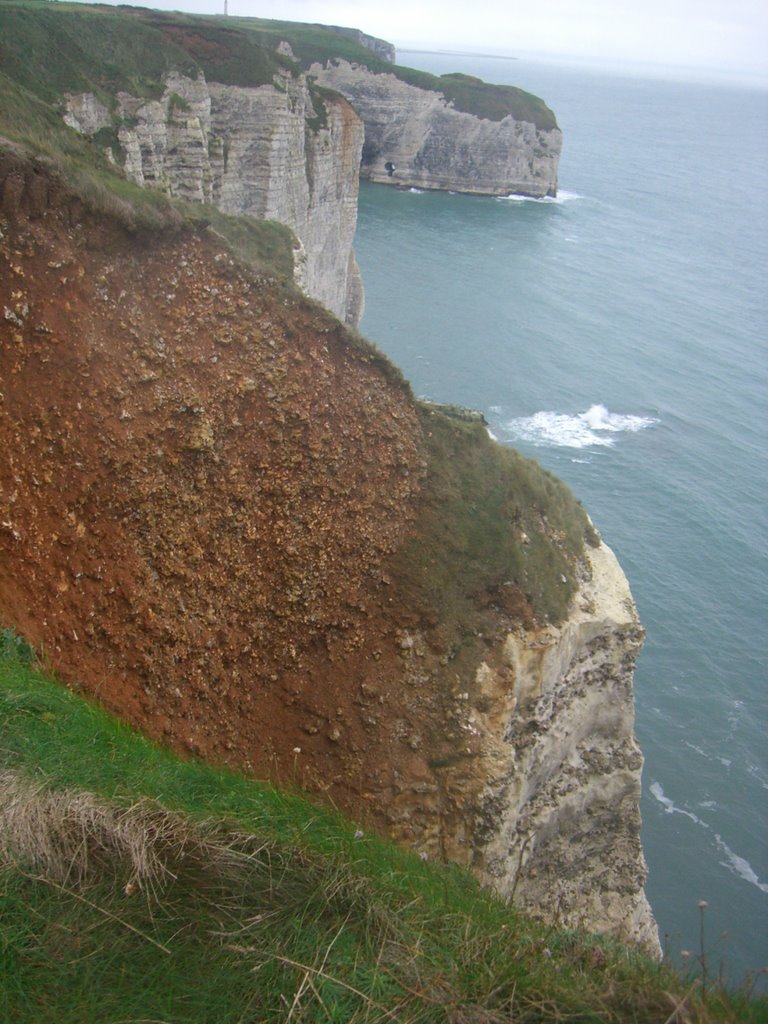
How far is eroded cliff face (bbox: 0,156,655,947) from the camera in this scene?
1351 centimetres

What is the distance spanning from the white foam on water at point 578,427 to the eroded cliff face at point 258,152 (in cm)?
1377

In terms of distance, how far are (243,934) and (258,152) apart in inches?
1332

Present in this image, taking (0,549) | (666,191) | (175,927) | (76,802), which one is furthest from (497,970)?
(666,191)

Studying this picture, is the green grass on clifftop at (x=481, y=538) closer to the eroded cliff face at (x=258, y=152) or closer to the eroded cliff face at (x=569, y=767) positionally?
the eroded cliff face at (x=569, y=767)

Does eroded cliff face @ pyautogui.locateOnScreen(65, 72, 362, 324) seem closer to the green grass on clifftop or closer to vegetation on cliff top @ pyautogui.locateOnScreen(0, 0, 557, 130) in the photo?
vegetation on cliff top @ pyautogui.locateOnScreen(0, 0, 557, 130)

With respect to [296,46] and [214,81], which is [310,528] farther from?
[296,46]

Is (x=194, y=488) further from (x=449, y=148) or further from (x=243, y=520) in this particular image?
(x=449, y=148)

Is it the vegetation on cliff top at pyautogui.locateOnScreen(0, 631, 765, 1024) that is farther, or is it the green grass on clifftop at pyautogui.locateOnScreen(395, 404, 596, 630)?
the green grass on clifftop at pyautogui.locateOnScreen(395, 404, 596, 630)

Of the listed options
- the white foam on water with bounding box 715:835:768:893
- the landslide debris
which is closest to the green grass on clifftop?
the landslide debris

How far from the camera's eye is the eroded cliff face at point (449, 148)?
104938 millimetres

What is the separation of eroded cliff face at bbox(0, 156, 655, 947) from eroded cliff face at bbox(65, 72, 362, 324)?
8562 mm

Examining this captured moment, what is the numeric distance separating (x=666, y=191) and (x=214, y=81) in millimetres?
97688

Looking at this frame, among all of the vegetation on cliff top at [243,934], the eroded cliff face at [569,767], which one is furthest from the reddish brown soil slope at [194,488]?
the vegetation on cliff top at [243,934]

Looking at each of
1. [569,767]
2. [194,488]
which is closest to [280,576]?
[194,488]
